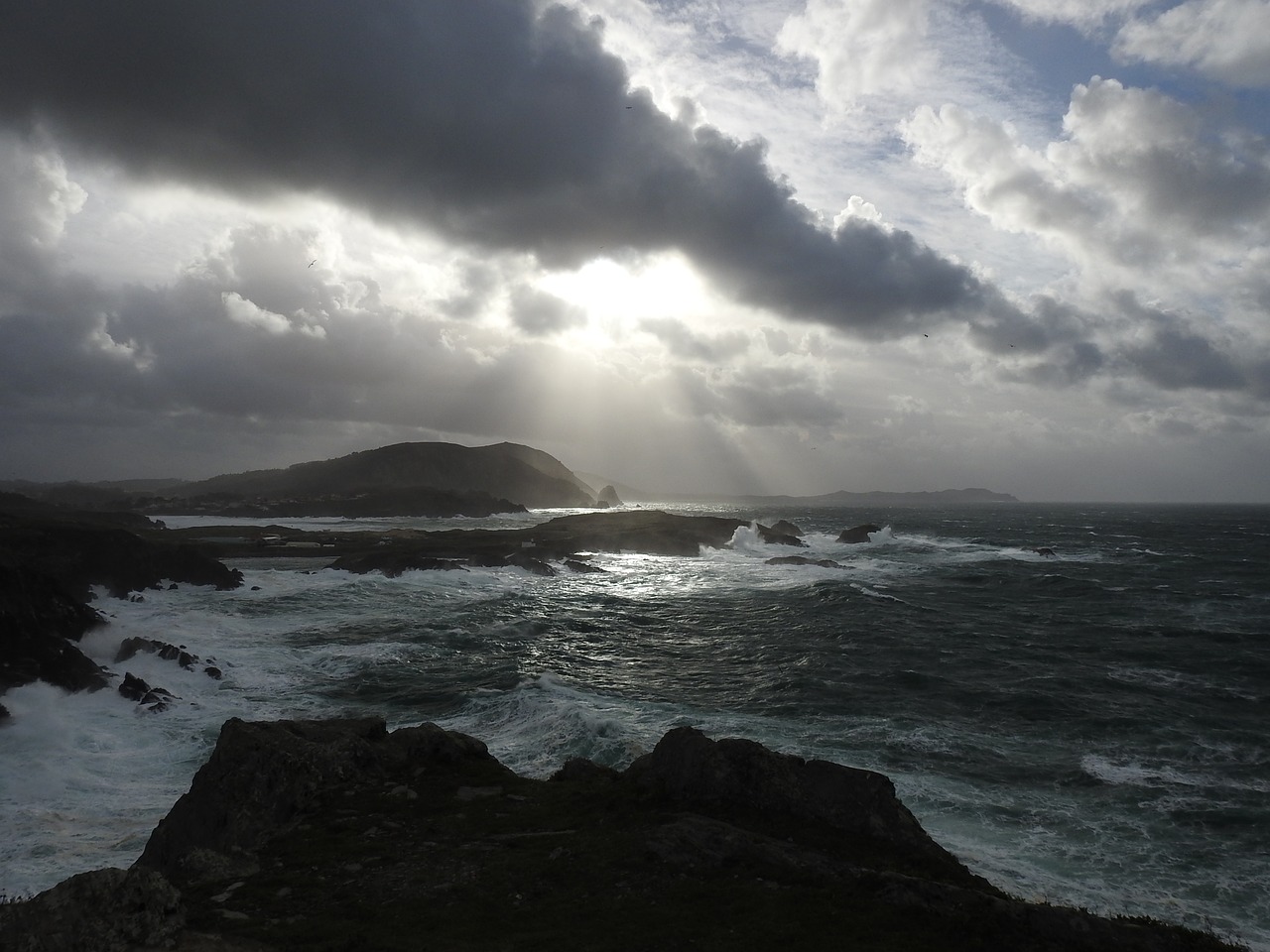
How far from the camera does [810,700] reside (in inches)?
1121

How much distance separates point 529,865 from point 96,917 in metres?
6.51

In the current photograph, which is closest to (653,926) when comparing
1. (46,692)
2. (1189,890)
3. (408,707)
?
(1189,890)

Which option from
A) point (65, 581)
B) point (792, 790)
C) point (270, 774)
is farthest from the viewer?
point (65, 581)

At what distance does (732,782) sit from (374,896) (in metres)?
7.42

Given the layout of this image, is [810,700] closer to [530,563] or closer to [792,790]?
[792,790]

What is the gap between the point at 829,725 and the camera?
25.2 m

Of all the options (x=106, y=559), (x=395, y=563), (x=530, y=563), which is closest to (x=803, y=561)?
(x=530, y=563)

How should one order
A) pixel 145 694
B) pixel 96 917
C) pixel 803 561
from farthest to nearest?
pixel 803 561 < pixel 145 694 < pixel 96 917

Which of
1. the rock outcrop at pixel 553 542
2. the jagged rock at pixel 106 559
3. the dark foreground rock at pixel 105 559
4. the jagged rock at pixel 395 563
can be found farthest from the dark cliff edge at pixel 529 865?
the rock outcrop at pixel 553 542

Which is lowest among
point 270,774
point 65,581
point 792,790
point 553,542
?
point 65,581

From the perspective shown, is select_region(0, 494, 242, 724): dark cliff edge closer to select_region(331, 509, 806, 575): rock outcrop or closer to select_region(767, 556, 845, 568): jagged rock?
select_region(331, 509, 806, 575): rock outcrop

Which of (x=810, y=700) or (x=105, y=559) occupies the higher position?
(x=105, y=559)

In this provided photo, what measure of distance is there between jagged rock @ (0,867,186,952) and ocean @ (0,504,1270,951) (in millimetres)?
8735

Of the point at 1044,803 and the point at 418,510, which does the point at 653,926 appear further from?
the point at 418,510
